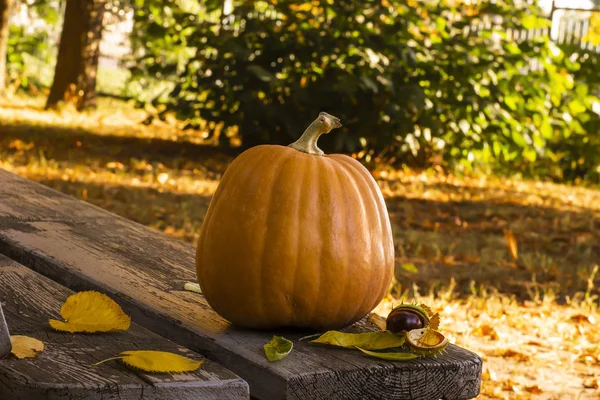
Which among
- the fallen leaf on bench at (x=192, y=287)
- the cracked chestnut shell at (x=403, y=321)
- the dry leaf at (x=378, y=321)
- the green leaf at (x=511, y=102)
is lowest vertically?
the dry leaf at (x=378, y=321)

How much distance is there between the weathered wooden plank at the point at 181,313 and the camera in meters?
1.37

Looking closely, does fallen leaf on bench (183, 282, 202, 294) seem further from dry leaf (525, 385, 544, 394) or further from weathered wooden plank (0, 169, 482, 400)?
dry leaf (525, 385, 544, 394)

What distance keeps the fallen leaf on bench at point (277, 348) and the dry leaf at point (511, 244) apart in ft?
13.4

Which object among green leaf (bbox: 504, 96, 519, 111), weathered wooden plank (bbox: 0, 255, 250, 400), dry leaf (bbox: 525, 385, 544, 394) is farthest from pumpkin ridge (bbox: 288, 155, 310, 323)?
green leaf (bbox: 504, 96, 519, 111)

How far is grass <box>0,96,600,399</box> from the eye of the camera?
3580 mm

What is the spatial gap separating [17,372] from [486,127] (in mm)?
7071

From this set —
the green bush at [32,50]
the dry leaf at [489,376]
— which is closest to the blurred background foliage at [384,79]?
Answer: the dry leaf at [489,376]

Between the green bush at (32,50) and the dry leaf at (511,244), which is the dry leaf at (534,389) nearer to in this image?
the dry leaf at (511,244)

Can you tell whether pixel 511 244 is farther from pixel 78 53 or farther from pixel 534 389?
pixel 78 53

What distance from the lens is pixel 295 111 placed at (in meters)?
7.65

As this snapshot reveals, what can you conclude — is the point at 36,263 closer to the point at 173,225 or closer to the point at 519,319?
the point at 519,319

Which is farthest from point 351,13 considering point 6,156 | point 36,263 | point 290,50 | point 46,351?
point 46,351

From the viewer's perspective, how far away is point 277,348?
143 cm

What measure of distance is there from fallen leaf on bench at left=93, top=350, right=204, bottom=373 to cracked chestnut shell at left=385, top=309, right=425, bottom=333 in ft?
1.27
